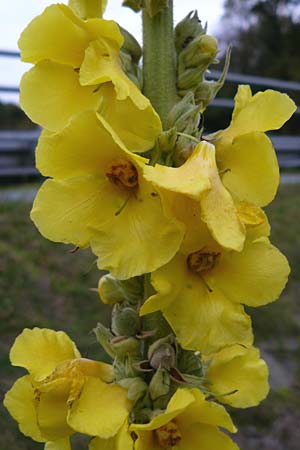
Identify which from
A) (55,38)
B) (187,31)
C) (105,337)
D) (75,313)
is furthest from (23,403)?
(75,313)

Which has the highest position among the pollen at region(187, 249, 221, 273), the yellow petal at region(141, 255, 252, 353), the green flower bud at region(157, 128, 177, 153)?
the green flower bud at region(157, 128, 177, 153)

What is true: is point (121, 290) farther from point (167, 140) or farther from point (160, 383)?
point (167, 140)

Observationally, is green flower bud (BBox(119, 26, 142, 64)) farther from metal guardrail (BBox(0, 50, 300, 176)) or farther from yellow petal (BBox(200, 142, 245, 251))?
metal guardrail (BBox(0, 50, 300, 176))

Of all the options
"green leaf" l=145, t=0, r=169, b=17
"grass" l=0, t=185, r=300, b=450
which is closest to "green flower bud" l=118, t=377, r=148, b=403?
"green leaf" l=145, t=0, r=169, b=17

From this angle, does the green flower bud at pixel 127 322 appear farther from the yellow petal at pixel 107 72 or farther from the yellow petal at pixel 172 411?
the yellow petal at pixel 107 72

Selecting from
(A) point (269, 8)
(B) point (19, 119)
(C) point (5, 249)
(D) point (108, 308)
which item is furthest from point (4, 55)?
(A) point (269, 8)

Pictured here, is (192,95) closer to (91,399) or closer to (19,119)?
(91,399)

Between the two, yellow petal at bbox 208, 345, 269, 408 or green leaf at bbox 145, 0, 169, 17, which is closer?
green leaf at bbox 145, 0, 169, 17
